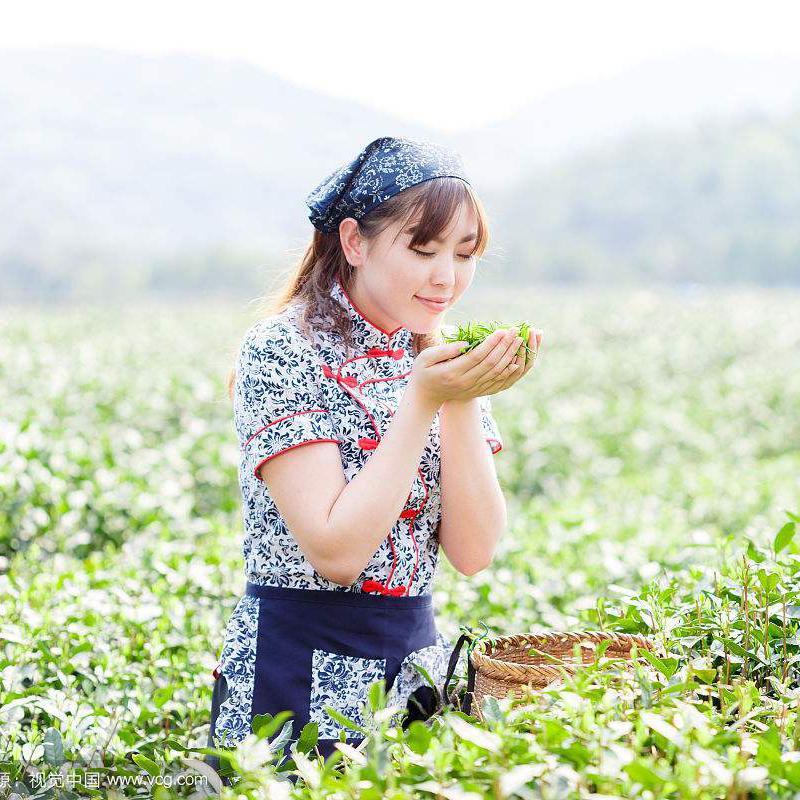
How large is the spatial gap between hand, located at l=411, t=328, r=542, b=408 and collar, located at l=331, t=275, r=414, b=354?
266 millimetres

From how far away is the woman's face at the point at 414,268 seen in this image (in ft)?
6.12

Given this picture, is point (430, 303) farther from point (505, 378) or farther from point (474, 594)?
point (474, 594)

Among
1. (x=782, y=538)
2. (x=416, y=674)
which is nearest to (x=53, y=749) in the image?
(x=416, y=674)

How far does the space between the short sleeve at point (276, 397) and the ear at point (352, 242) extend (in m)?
0.19

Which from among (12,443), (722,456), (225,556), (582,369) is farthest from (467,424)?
(582,369)

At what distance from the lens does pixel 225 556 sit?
11.2 feet

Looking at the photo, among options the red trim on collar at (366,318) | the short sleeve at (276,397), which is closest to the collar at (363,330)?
the red trim on collar at (366,318)

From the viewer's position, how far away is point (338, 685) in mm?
1839

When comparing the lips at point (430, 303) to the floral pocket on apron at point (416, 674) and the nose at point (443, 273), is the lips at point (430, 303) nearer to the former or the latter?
the nose at point (443, 273)

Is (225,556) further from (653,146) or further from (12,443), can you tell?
(653,146)

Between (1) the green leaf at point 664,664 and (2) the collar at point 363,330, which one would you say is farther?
(2) the collar at point 363,330

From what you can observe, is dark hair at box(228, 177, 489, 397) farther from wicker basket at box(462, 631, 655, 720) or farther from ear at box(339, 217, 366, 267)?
wicker basket at box(462, 631, 655, 720)

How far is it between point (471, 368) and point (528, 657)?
1.73 ft

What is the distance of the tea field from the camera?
1191 mm
